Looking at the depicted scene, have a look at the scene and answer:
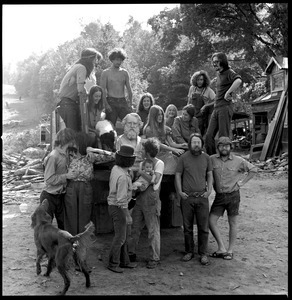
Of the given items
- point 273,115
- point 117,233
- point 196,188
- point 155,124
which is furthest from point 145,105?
point 273,115

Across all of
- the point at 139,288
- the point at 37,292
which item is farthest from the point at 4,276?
the point at 139,288

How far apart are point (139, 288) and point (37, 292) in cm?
122

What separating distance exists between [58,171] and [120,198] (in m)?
0.97

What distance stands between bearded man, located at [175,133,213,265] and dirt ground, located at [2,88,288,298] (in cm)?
46

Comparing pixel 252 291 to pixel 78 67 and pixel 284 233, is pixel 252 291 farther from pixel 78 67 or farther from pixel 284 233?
pixel 78 67

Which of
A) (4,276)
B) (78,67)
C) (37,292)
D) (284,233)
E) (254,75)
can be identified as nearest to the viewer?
(37,292)

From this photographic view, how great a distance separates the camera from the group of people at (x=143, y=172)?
5219mm

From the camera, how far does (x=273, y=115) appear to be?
821 inches

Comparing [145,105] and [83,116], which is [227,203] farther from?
[83,116]

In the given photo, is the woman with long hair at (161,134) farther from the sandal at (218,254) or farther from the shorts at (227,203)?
the sandal at (218,254)

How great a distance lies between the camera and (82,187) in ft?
17.4

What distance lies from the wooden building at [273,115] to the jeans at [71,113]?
13.2 m

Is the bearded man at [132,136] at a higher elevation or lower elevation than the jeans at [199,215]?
higher

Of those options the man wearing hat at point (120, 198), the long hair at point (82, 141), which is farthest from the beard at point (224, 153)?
the long hair at point (82, 141)
